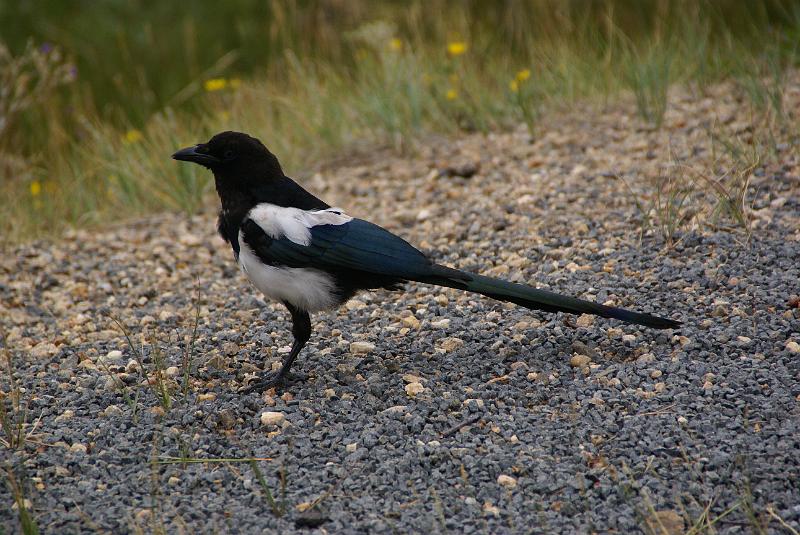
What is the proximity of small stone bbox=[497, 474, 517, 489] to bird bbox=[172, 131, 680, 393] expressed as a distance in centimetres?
84

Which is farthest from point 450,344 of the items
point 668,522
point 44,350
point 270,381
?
point 44,350

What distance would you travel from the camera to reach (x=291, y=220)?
3602 mm

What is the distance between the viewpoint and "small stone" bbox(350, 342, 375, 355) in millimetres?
3795

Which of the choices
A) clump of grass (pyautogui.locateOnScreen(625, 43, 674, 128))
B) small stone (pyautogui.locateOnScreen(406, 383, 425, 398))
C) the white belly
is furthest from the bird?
clump of grass (pyautogui.locateOnScreen(625, 43, 674, 128))

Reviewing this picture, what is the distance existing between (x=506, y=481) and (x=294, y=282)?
3.85ft

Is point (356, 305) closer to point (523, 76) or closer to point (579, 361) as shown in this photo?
point (579, 361)

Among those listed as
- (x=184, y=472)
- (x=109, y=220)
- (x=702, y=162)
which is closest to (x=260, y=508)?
(x=184, y=472)

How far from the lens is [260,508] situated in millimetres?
2738

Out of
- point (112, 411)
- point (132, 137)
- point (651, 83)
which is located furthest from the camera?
point (132, 137)

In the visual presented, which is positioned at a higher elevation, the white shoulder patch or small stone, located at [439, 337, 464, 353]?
the white shoulder patch

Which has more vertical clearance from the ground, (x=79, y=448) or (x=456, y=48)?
(x=456, y=48)

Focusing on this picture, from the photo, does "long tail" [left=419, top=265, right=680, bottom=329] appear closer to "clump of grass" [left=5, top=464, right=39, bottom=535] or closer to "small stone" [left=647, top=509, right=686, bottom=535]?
"small stone" [left=647, top=509, right=686, bottom=535]

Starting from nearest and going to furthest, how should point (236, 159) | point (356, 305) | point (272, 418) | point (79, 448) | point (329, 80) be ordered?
1. point (79, 448)
2. point (272, 418)
3. point (236, 159)
4. point (356, 305)
5. point (329, 80)

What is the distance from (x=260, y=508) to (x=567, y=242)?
220 cm
